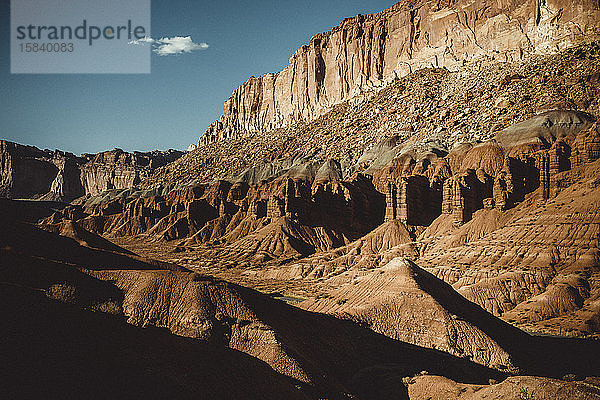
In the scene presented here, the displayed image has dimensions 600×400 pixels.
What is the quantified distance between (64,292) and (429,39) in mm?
158063

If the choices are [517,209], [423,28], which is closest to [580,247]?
[517,209]

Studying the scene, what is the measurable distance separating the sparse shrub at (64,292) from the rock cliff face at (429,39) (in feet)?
435

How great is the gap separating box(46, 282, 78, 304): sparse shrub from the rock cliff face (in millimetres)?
132659

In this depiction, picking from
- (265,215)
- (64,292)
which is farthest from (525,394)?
(265,215)

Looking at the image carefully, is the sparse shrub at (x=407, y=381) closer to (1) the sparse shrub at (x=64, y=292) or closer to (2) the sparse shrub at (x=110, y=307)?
(2) the sparse shrub at (x=110, y=307)

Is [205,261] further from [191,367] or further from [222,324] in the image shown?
[191,367]

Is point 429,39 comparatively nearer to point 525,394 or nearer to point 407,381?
point 407,381

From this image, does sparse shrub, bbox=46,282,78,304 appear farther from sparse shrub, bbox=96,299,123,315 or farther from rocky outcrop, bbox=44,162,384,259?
rocky outcrop, bbox=44,162,384,259

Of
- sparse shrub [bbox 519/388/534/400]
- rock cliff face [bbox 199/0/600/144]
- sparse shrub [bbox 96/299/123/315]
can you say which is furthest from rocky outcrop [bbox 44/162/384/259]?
sparse shrub [bbox 519/388/534/400]

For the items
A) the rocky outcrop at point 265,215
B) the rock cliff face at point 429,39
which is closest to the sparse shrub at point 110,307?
the rocky outcrop at point 265,215

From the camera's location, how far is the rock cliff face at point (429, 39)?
120m

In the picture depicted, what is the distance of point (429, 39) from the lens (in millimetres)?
156625

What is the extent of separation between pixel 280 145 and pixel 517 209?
112 meters

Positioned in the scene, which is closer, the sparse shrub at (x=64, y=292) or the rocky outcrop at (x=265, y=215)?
the sparse shrub at (x=64, y=292)
